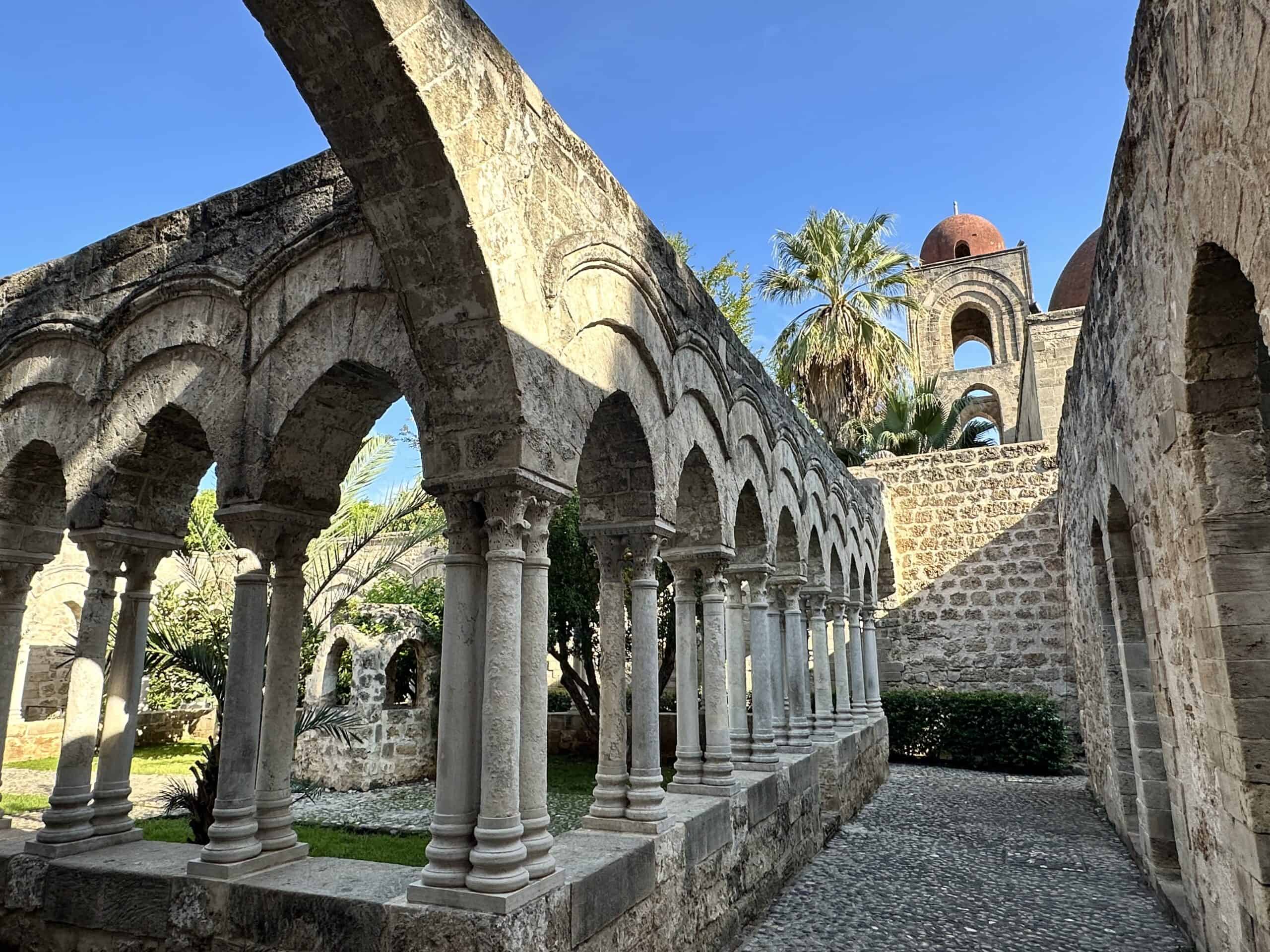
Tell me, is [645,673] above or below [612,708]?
above

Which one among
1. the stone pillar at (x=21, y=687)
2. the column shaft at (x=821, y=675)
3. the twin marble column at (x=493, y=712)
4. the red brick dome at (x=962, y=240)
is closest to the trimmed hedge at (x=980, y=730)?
the column shaft at (x=821, y=675)

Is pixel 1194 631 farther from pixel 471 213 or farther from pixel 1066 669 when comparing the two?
pixel 1066 669

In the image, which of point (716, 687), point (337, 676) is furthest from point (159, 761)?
point (716, 687)

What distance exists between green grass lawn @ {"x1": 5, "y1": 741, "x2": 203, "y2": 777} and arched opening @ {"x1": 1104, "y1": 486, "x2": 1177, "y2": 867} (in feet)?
33.3

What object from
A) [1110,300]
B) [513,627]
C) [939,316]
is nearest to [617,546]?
[513,627]

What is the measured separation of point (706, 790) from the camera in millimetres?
4992

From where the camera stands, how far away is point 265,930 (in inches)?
127

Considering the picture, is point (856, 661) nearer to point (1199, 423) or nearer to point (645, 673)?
point (645, 673)

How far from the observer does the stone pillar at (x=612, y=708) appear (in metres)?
4.14

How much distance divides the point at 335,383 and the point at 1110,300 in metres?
4.11

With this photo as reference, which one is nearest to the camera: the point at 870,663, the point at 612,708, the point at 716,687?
the point at 612,708

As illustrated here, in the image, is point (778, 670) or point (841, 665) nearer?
point (778, 670)

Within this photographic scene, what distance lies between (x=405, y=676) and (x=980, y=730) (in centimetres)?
810

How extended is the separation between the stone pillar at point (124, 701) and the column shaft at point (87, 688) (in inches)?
2.2
